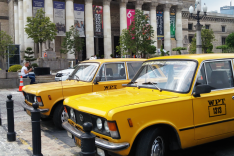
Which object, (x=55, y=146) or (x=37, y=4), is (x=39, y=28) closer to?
(x=37, y=4)

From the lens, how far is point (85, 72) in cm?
746

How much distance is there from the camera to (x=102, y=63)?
730 cm

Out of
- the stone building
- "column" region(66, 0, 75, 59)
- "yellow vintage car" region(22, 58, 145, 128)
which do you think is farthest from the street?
"column" region(66, 0, 75, 59)

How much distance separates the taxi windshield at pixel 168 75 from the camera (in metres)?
4.27

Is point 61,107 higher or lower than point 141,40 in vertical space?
lower

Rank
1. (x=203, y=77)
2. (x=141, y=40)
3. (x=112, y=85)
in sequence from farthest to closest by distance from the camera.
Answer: (x=141, y=40) < (x=112, y=85) < (x=203, y=77)

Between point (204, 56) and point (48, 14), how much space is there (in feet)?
118

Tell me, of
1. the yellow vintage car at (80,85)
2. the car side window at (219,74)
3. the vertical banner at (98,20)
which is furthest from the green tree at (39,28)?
the car side window at (219,74)

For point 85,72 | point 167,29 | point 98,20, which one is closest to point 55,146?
point 85,72

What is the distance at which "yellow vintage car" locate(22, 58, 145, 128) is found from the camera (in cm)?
639

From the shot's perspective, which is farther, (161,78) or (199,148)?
(199,148)

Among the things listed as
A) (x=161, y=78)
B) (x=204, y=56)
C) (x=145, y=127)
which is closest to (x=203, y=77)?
(x=204, y=56)

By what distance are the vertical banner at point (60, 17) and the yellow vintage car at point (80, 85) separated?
107ft

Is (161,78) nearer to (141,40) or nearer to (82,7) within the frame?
(141,40)
